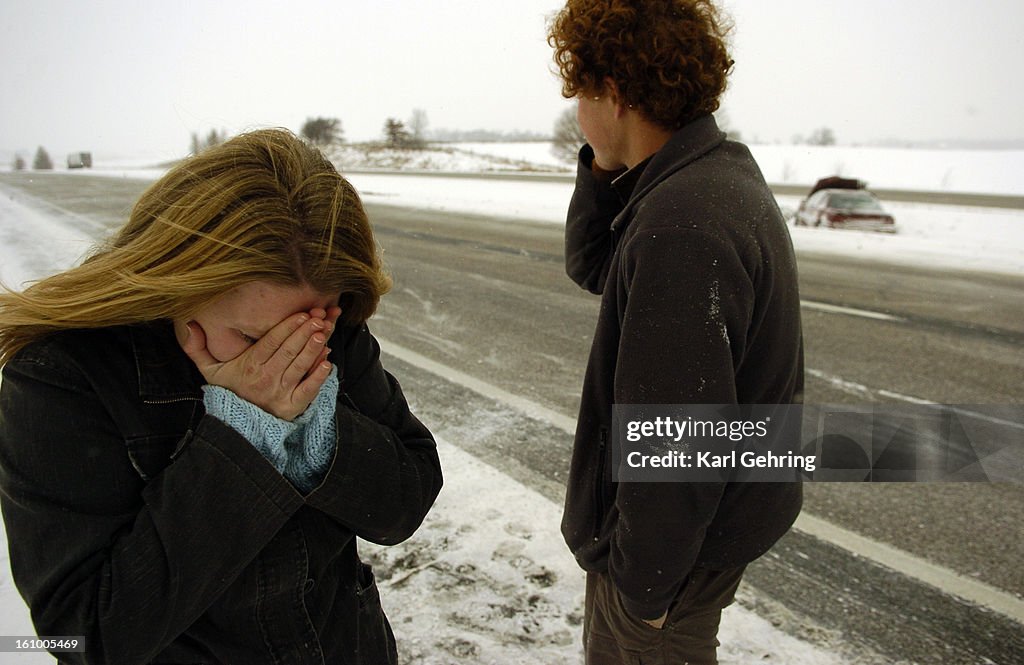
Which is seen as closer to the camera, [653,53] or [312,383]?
[312,383]

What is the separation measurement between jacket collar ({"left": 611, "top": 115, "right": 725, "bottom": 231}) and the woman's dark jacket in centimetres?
78

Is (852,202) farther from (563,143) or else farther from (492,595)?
(563,143)

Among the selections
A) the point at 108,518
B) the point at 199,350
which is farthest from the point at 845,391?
the point at 108,518

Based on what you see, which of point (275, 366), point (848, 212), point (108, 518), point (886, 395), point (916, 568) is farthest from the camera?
point (848, 212)

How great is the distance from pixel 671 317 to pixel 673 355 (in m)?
0.08

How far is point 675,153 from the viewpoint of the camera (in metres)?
1.54

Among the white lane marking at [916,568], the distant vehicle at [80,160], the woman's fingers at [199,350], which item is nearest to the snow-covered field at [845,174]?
the distant vehicle at [80,160]

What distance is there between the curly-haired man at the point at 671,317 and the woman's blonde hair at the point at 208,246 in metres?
0.63

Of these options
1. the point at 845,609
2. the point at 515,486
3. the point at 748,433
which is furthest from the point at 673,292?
the point at 515,486

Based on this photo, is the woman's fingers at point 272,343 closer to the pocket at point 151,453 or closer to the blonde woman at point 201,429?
the blonde woman at point 201,429

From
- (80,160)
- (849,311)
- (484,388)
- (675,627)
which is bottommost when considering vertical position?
(484,388)

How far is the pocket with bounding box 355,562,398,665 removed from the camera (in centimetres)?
150

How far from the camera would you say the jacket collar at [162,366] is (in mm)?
1210

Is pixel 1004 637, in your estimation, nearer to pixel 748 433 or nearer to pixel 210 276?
pixel 748 433
